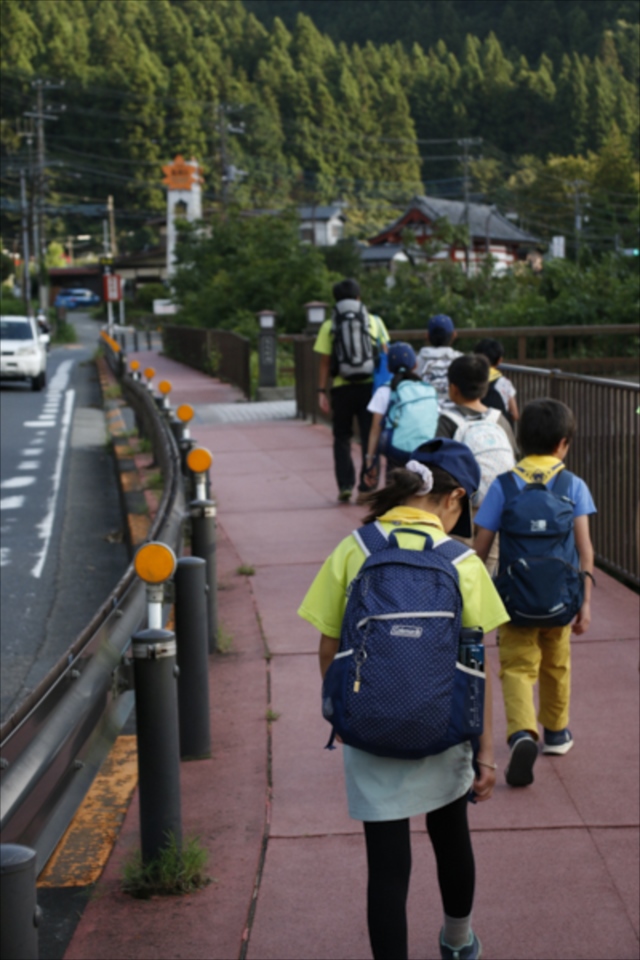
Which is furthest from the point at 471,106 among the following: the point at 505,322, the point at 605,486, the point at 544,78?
the point at 605,486

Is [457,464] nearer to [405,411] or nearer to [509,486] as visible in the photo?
[509,486]

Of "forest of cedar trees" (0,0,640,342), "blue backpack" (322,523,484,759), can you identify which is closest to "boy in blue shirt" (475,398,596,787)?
"blue backpack" (322,523,484,759)

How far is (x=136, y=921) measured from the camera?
3.67 meters

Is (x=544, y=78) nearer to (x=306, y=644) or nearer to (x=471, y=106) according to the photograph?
(x=471, y=106)

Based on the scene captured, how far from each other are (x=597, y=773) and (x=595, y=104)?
14906 cm

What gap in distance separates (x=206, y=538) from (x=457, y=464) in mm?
3173

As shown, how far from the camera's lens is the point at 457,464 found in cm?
330

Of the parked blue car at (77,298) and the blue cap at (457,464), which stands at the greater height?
the parked blue car at (77,298)

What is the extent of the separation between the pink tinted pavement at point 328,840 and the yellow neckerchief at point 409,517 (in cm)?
125

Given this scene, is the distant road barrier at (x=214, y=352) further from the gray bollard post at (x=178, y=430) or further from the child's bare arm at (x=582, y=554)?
the child's bare arm at (x=582, y=554)

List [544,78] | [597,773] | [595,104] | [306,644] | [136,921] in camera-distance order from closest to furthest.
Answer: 1. [136,921]
2. [597,773]
3. [306,644]
4. [595,104]
5. [544,78]

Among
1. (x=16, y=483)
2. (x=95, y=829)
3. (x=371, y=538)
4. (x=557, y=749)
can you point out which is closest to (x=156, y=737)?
(x=95, y=829)

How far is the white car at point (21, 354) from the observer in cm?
2805

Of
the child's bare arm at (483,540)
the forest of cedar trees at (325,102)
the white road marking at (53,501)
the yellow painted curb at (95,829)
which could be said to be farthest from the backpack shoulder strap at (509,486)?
the forest of cedar trees at (325,102)
